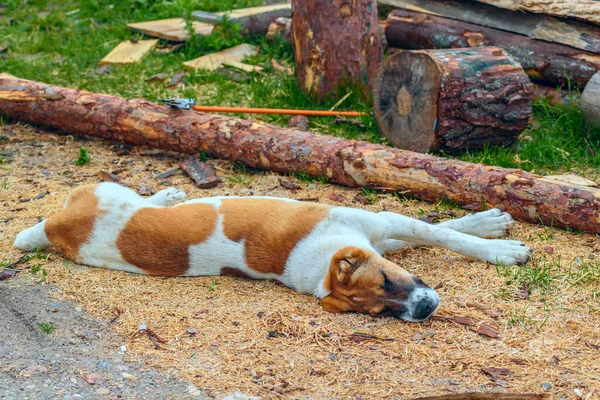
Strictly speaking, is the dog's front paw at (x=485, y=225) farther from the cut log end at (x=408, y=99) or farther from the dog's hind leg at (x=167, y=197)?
the dog's hind leg at (x=167, y=197)

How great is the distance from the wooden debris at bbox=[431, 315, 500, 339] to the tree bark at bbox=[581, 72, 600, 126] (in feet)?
10.4

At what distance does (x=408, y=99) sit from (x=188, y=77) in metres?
3.26

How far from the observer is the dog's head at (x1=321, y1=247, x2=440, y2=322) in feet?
14.7

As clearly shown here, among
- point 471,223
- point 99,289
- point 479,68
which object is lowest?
point 99,289

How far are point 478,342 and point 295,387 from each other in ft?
3.60

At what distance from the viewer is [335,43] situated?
804 centimetres

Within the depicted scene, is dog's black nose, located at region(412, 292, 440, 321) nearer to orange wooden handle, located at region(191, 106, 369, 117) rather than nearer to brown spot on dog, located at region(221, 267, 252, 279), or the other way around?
brown spot on dog, located at region(221, 267, 252, 279)

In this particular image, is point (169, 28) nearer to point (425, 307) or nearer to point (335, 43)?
point (335, 43)

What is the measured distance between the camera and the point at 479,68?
267 inches

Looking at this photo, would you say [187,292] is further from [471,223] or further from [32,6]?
[32,6]

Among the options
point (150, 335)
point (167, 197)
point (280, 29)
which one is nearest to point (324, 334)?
point (150, 335)

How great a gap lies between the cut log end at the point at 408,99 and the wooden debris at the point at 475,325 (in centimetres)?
264

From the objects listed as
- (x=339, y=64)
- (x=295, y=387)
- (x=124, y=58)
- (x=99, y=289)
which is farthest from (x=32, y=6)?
(x=295, y=387)

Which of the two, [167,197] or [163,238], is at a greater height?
[163,238]
